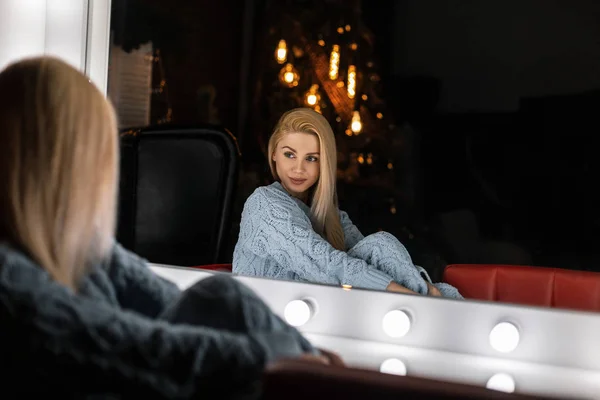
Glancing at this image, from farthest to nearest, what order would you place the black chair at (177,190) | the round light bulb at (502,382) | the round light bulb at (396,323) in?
the black chair at (177,190) → the round light bulb at (396,323) → the round light bulb at (502,382)

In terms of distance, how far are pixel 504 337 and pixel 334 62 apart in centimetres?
50

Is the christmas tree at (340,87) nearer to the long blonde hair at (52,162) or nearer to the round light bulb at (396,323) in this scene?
the round light bulb at (396,323)

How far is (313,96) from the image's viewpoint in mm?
1252

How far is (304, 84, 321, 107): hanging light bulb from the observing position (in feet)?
4.09

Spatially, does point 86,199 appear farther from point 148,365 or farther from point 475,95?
point 475,95

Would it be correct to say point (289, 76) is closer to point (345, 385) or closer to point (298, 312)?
point (298, 312)

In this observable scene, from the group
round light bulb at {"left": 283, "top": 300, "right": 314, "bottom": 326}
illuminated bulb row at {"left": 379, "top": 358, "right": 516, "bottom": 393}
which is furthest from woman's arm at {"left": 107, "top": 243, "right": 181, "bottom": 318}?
round light bulb at {"left": 283, "top": 300, "right": 314, "bottom": 326}

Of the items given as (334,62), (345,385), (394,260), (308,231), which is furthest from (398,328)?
(345,385)

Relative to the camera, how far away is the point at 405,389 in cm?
54

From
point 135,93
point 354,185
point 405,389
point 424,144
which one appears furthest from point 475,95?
point 405,389

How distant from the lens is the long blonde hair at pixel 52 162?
603mm

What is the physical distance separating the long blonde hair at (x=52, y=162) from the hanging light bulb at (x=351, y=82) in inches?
25.0

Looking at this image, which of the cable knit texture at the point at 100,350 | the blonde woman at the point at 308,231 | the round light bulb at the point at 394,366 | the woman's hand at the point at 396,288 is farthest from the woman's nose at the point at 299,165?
the cable knit texture at the point at 100,350

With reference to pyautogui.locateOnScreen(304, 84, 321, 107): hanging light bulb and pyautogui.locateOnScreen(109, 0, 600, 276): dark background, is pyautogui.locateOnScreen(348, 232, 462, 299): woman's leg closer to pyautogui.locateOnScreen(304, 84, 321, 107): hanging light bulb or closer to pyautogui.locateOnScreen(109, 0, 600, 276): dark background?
pyautogui.locateOnScreen(109, 0, 600, 276): dark background
